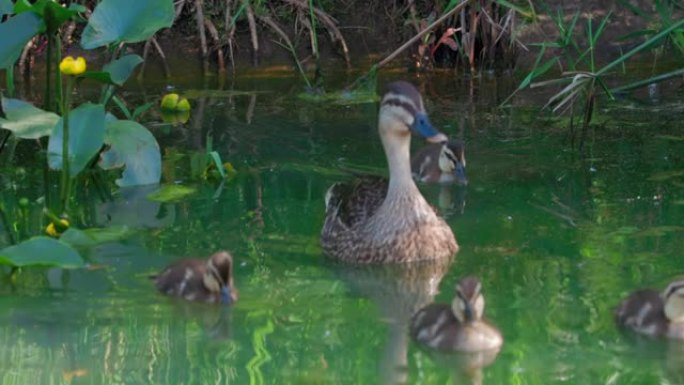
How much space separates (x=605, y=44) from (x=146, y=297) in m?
6.03

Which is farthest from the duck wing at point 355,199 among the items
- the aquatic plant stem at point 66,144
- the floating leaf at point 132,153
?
the aquatic plant stem at point 66,144

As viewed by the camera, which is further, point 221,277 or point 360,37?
point 360,37

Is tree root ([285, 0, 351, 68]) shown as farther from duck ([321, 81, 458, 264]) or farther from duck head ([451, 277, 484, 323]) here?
duck head ([451, 277, 484, 323])

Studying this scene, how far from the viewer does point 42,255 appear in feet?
19.9

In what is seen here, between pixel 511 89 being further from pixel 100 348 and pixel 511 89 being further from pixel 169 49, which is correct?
pixel 100 348

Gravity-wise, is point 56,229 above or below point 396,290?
above

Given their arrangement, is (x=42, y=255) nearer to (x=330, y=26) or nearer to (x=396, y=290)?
(x=396, y=290)

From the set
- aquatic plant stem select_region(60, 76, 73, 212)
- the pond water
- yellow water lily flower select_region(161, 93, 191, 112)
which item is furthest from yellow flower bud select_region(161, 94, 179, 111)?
aquatic plant stem select_region(60, 76, 73, 212)

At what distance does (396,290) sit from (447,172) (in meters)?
1.91

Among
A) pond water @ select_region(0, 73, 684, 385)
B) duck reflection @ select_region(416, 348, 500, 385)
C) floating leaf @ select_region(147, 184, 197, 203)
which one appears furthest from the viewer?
floating leaf @ select_region(147, 184, 197, 203)

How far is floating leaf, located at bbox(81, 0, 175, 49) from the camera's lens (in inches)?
287

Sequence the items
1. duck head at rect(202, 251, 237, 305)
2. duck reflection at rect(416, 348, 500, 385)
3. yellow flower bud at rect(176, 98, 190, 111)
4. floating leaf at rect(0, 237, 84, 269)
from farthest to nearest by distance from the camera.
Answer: yellow flower bud at rect(176, 98, 190, 111), duck head at rect(202, 251, 237, 305), floating leaf at rect(0, 237, 84, 269), duck reflection at rect(416, 348, 500, 385)

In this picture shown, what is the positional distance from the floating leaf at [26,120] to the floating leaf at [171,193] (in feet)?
2.30

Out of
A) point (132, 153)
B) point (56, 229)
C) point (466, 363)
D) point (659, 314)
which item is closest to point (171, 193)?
point (132, 153)
